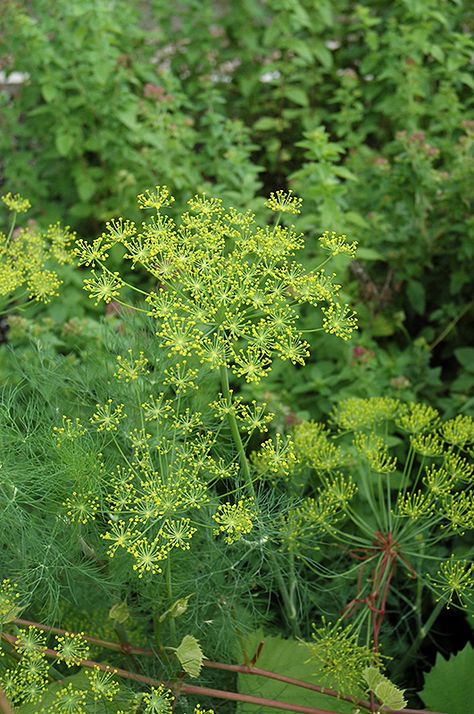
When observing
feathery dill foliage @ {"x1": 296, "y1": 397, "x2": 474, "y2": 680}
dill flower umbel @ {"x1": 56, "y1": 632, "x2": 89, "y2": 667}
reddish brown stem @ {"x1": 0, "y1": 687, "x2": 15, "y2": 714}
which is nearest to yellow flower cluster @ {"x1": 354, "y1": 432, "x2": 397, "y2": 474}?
feathery dill foliage @ {"x1": 296, "y1": 397, "x2": 474, "y2": 680}

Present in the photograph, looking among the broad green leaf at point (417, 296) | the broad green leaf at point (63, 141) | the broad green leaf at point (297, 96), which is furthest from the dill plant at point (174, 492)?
the broad green leaf at point (297, 96)

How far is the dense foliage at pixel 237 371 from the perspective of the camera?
177 cm

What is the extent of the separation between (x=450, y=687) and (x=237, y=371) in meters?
1.02

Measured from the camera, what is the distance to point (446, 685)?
213 cm

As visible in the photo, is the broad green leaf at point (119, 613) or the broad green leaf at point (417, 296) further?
the broad green leaf at point (417, 296)

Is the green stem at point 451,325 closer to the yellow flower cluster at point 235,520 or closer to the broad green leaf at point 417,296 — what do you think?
the broad green leaf at point 417,296

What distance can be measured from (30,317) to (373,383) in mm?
1293

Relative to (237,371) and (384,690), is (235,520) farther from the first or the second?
(384,690)

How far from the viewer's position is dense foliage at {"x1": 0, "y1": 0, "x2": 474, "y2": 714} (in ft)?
5.80

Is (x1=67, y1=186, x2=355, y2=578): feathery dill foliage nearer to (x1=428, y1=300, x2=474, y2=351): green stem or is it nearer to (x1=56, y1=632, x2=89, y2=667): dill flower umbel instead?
(x1=56, y1=632, x2=89, y2=667): dill flower umbel

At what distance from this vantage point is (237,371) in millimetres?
1682

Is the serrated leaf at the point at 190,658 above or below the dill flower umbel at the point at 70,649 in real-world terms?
above

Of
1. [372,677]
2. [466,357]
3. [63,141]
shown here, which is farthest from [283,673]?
[63,141]

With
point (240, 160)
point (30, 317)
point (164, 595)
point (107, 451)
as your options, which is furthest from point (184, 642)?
point (240, 160)
